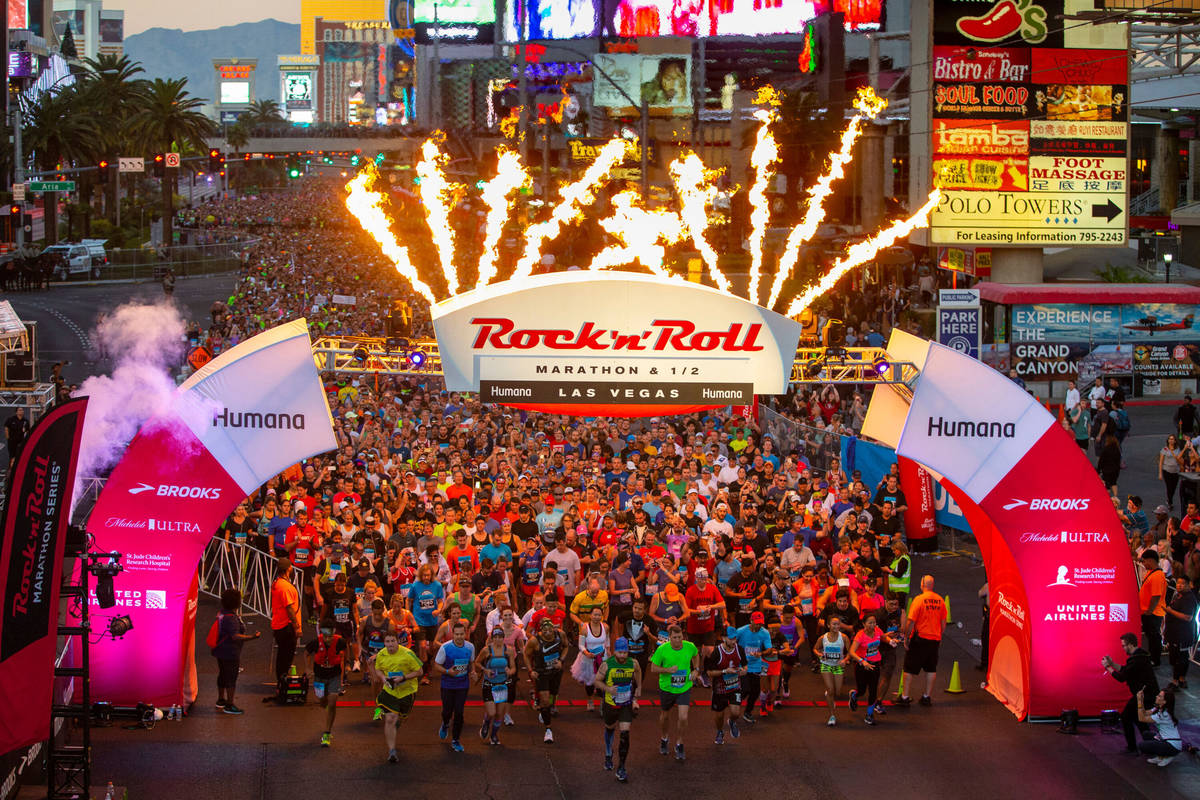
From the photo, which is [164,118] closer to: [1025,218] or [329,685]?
[1025,218]

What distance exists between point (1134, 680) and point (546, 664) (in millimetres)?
5668

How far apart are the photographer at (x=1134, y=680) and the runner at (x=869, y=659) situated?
2.25m

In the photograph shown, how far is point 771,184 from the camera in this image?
210ft

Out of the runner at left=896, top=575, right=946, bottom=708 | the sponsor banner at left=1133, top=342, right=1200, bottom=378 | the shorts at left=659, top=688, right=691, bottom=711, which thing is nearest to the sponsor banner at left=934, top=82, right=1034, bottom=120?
the sponsor banner at left=1133, top=342, right=1200, bottom=378

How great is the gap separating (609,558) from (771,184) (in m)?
49.3

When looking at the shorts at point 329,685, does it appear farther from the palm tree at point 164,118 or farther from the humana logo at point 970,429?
the palm tree at point 164,118

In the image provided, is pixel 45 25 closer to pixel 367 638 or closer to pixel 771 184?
pixel 771 184

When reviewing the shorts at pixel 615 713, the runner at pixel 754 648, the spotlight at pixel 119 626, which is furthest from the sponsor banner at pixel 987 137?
the spotlight at pixel 119 626

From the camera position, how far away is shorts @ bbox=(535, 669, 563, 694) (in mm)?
14312

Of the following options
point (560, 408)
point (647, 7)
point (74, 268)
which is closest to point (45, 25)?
point (647, 7)

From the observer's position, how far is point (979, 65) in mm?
36375

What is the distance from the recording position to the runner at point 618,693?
13.4 metres

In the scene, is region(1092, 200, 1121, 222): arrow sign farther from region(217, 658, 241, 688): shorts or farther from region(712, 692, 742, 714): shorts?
region(217, 658, 241, 688): shorts

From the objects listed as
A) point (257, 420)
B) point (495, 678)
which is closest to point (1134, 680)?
point (495, 678)
